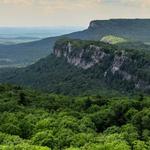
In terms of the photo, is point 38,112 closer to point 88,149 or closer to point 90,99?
point 90,99

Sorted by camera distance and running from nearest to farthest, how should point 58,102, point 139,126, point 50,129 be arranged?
point 50,129 → point 139,126 → point 58,102

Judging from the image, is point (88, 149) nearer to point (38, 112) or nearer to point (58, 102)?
point (38, 112)

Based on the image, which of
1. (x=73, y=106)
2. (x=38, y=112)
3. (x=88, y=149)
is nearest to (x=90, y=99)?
(x=73, y=106)

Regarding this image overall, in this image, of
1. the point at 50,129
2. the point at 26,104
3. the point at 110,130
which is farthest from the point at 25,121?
the point at 26,104

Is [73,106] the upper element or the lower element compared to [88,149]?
lower

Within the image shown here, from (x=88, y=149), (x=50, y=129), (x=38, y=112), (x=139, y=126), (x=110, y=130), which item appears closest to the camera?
(x=88, y=149)

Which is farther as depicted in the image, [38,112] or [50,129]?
[38,112]
